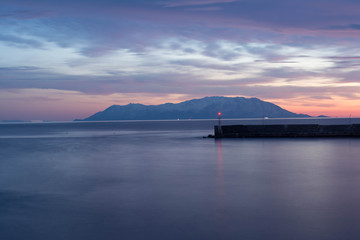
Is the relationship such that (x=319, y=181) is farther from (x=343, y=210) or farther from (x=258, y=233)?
(x=258, y=233)

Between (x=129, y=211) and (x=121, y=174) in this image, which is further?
(x=121, y=174)

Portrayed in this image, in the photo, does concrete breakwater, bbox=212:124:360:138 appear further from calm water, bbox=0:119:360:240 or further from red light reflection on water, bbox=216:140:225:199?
calm water, bbox=0:119:360:240

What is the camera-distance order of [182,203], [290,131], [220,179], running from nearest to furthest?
1. [182,203]
2. [220,179]
3. [290,131]

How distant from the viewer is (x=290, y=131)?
49.2m

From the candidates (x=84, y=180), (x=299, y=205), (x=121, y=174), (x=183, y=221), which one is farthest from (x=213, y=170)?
(x=183, y=221)

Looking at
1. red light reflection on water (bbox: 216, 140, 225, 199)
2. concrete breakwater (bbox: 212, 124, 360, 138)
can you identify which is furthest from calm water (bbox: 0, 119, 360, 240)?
concrete breakwater (bbox: 212, 124, 360, 138)

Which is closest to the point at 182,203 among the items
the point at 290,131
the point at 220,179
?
the point at 220,179

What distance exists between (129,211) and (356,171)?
12.9 m

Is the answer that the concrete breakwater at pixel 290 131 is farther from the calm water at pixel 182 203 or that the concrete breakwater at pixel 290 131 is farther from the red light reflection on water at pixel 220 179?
the calm water at pixel 182 203

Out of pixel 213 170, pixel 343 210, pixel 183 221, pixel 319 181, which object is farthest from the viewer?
pixel 213 170

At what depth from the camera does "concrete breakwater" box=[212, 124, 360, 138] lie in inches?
1887

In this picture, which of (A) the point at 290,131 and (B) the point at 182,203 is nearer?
(B) the point at 182,203

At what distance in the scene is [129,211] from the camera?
403 inches

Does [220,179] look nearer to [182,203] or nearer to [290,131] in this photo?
[182,203]
